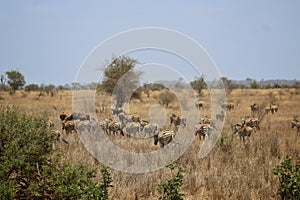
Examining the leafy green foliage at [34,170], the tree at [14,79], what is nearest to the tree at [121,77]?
the leafy green foliage at [34,170]

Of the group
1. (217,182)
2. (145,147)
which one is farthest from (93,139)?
(217,182)

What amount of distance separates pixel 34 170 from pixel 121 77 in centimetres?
2504

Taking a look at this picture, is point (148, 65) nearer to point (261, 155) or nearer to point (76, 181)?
point (261, 155)

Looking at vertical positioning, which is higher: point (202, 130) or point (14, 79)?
point (14, 79)

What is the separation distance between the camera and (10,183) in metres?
5.91

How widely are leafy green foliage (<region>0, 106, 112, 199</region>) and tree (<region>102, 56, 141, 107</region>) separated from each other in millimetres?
22305

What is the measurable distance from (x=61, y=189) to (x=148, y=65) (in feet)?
26.2

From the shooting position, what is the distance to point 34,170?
6.55 meters

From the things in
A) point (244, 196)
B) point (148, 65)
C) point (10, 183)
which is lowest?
point (244, 196)

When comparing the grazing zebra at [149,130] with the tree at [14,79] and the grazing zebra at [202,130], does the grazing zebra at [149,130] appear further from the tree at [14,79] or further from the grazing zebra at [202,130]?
the tree at [14,79]

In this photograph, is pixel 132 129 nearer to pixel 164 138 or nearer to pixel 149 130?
pixel 149 130

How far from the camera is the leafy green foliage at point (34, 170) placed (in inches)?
232

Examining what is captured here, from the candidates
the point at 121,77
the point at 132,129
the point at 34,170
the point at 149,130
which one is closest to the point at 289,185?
the point at 34,170

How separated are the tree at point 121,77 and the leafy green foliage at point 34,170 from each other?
73.2 feet
